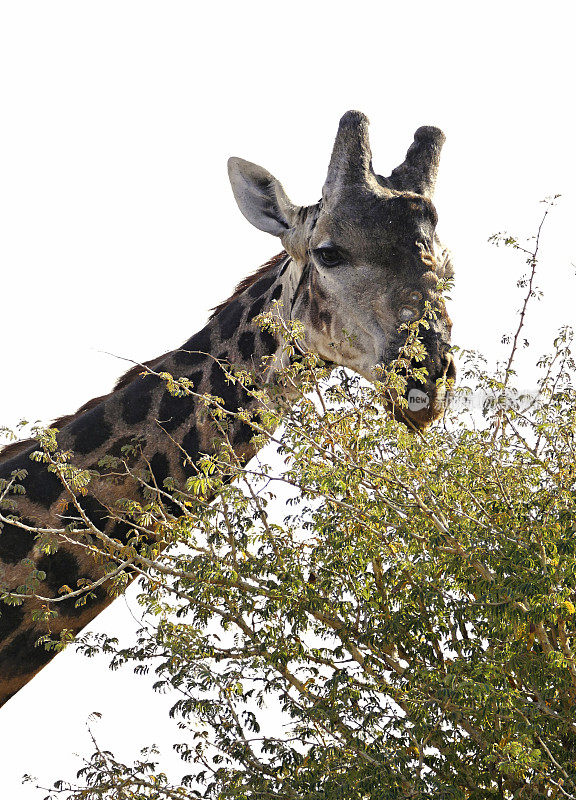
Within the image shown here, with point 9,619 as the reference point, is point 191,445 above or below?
above

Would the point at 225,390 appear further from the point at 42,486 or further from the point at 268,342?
the point at 42,486

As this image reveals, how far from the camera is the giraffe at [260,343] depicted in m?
5.39

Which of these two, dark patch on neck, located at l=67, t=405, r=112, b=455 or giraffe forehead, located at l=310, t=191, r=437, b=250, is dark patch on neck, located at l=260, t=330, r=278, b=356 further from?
dark patch on neck, located at l=67, t=405, r=112, b=455

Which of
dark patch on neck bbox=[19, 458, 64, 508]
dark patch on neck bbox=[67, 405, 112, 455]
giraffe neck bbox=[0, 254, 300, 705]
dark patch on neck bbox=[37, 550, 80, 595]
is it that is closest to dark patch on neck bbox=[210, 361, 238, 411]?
giraffe neck bbox=[0, 254, 300, 705]

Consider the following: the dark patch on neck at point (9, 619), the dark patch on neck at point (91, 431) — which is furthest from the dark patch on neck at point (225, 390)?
the dark patch on neck at point (9, 619)

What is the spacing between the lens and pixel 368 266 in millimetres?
5457

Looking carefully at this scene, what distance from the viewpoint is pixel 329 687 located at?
4734 millimetres

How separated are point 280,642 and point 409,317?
68.8 inches

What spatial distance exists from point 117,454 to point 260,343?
1.08 m

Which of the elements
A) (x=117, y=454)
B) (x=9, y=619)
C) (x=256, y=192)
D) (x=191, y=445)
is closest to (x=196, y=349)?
(x=191, y=445)

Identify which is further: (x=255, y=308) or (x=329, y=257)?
(x=255, y=308)

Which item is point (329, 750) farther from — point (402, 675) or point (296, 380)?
point (296, 380)

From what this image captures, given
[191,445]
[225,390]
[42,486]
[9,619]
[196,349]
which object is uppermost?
[196,349]

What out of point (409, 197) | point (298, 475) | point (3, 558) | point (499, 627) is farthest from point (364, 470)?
point (3, 558)
